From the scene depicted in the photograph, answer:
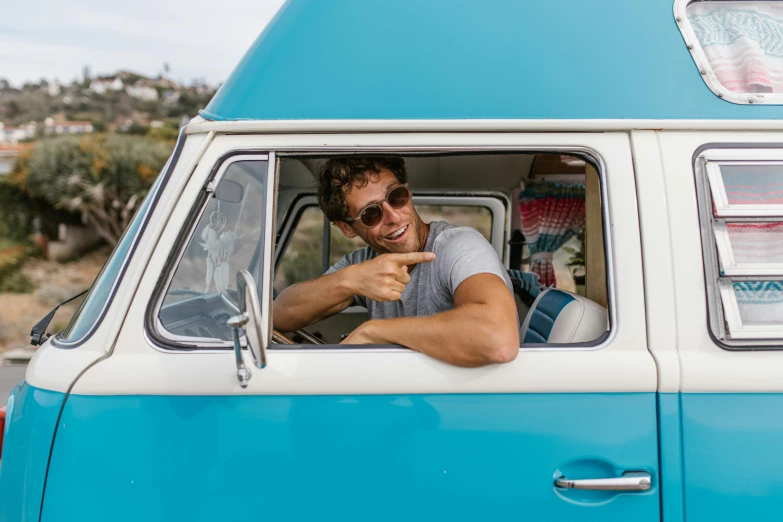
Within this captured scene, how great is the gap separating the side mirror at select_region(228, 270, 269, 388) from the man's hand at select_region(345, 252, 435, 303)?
1.50ft

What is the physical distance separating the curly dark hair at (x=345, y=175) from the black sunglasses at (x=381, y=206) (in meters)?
0.09

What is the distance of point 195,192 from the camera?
5.39 feet

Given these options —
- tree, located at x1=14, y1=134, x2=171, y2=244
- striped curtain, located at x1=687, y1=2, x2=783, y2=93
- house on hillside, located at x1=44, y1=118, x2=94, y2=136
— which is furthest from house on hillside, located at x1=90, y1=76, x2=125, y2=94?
striped curtain, located at x1=687, y1=2, x2=783, y2=93

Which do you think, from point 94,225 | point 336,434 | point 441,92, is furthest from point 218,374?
point 94,225

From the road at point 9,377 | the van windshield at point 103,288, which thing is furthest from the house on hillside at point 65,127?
the van windshield at point 103,288

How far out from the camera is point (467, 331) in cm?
159

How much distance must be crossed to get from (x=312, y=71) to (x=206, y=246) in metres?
0.55

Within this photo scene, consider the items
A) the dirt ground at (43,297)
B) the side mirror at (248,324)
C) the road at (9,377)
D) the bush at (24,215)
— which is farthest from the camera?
the bush at (24,215)

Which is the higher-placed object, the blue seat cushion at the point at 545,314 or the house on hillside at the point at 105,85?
the house on hillside at the point at 105,85

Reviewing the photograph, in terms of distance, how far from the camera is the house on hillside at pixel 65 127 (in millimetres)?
18462

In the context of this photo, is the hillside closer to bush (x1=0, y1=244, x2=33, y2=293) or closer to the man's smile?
bush (x1=0, y1=244, x2=33, y2=293)

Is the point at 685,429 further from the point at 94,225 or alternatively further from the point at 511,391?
the point at 94,225

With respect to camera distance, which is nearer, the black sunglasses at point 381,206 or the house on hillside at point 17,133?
the black sunglasses at point 381,206

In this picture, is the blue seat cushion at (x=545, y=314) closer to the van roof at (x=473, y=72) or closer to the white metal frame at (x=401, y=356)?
the white metal frame at (x=401, y=356)
